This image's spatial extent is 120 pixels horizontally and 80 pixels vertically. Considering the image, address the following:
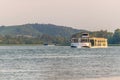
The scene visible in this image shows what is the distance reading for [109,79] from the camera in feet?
149

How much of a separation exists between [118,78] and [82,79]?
3426 millimetres

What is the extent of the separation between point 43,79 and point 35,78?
1640mm

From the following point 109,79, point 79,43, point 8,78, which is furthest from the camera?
point 79,43

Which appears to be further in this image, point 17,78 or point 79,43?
point 79,43

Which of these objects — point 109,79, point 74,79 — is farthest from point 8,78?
point 109,79

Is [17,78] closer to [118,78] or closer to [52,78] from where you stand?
[52,78]

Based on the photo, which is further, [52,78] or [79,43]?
[79,43]

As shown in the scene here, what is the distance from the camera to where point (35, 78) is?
158 ft

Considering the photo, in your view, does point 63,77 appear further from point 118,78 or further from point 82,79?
point 118,78

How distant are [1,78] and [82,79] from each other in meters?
8.36

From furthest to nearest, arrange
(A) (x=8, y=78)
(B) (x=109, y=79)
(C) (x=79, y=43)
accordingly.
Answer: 1. (C) (x=79, y=43)
2. (A) (x=8, y=78)
3. (B) (x=109, y=79)

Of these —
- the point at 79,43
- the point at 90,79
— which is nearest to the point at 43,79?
the point at 90,79

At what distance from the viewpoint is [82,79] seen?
152ft

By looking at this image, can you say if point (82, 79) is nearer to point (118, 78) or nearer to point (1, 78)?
point (118, 78)
